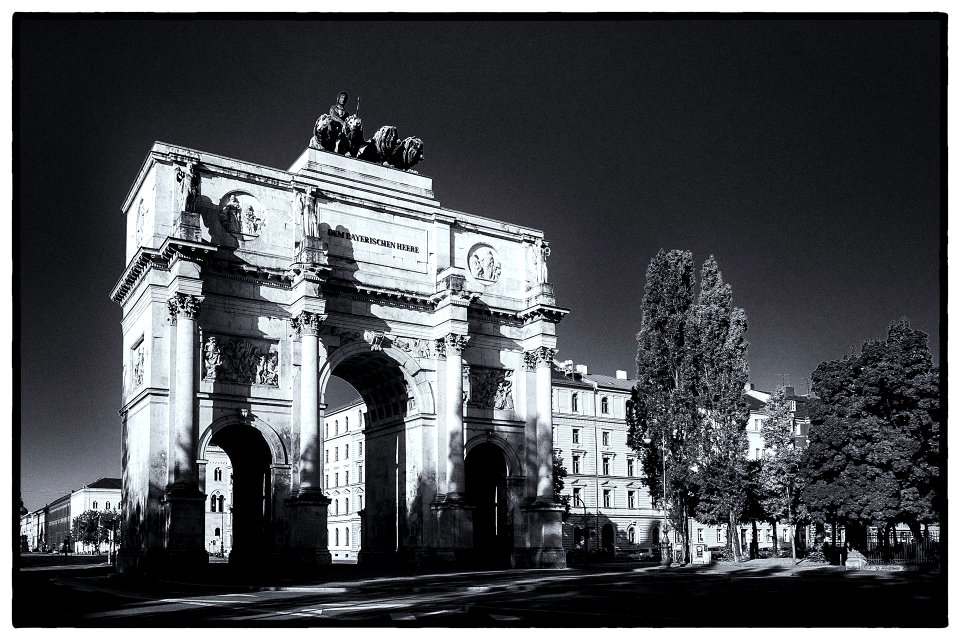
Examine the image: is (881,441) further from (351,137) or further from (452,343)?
(351,137)

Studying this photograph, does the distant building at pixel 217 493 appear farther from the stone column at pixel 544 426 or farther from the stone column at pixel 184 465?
the stone column at pixel 184 465

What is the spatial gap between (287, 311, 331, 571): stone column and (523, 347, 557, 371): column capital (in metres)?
9.33

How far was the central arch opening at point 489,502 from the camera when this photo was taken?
38.7 meters

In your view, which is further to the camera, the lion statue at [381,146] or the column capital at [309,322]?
the lion statue at [381,146]

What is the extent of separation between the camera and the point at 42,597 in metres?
22.1

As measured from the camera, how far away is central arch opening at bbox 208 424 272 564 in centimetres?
3472

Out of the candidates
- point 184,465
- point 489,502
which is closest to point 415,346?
point 489,502

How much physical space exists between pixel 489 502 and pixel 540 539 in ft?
9.59

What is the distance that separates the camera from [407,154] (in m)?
39.2

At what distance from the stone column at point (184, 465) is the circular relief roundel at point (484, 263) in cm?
1165

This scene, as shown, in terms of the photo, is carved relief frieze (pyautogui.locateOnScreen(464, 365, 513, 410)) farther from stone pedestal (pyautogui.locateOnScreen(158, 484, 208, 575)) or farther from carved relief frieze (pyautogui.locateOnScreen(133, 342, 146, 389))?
carved relief frieze (pyautogui.locateOnScreen(133, 342, 146, 389))

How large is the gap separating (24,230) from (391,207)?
2098 centimetres

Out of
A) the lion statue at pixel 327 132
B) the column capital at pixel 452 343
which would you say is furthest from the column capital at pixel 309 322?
the lion statue at pixel 327 132

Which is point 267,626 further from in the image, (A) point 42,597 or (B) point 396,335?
(B) point 396,335
